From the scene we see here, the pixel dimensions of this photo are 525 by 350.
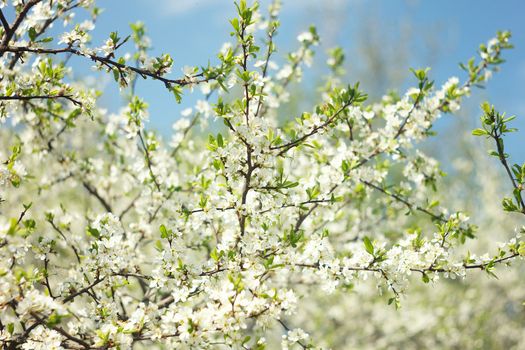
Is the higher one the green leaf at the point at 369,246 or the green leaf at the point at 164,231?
the green leaf at the point at 164,231

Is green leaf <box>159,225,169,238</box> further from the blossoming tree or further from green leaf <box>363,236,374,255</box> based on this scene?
green leaf <box>363,236,374,255</box>

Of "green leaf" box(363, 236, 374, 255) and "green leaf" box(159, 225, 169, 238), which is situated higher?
"green leaf" box(159, 225, 169, 238)

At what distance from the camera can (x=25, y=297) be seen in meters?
1.98

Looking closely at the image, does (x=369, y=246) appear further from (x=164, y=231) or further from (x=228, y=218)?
(x=164, y=231)

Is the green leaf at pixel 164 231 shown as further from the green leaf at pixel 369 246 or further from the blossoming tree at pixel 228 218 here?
the green leaf at pixel 369 246

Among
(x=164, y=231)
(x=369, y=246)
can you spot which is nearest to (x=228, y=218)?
(x=164, y=231)

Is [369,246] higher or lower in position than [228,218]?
lower

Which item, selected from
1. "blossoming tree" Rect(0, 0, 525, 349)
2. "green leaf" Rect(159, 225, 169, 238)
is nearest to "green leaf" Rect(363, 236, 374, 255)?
"blossoming tree" Rect(0, 0, 525, 349)

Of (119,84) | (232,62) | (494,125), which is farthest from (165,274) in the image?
(494,125)

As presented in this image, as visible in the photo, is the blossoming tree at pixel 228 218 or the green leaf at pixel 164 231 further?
the green leaf at pixel 164 231

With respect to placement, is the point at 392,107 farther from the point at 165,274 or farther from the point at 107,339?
the point at 107,339

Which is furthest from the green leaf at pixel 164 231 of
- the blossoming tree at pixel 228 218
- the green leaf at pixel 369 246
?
the green leaf at pixel 369 246

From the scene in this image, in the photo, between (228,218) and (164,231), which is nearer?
(164,231)

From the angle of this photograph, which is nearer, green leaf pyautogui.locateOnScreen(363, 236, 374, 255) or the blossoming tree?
the blossoming tree
